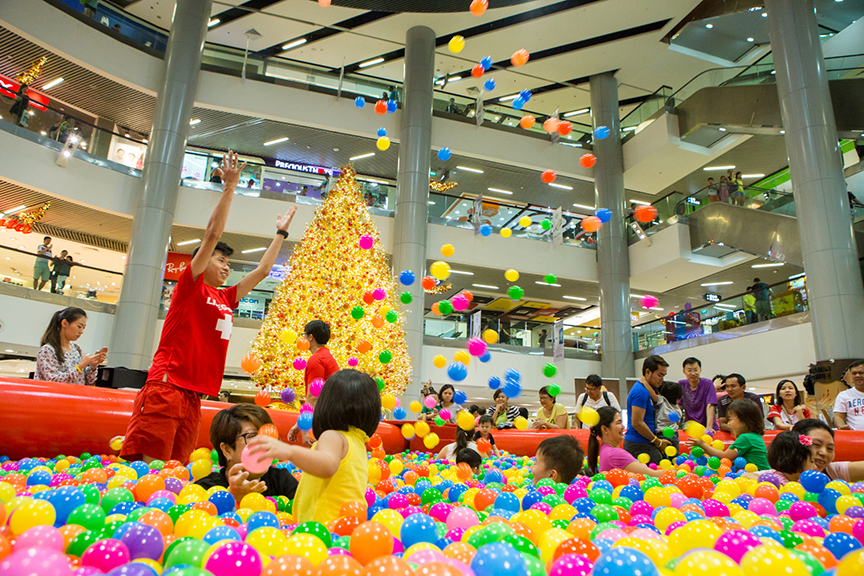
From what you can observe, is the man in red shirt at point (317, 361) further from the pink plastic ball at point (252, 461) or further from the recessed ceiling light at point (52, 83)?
the recessed ceiling light at point (52, 83)

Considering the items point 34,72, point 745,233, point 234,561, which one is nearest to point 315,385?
point 234,561

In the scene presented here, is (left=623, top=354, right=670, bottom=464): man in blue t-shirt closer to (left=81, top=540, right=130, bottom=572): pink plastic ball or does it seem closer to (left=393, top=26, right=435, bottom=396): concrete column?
(left=81, top=540, right=130, bottom=572): pink plastic ball

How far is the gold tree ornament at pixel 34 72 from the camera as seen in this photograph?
11424 millimetres

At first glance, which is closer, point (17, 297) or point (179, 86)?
point (17, 297)

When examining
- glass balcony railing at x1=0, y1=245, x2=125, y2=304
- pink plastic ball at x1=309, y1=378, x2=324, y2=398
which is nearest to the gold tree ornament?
glass balcony railing at x1=0, y1=245, x2=125, y2=304

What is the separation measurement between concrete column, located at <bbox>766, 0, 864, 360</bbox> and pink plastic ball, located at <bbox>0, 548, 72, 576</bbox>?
9784 mm

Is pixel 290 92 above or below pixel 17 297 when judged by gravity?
above

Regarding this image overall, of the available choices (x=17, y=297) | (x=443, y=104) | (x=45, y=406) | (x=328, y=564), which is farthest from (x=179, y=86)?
(x=328, y=564)

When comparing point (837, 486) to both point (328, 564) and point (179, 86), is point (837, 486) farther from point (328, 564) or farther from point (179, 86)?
point (179, 86)

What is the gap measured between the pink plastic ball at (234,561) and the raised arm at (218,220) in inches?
60.6

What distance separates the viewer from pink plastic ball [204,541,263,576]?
99 cm

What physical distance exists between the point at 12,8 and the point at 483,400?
43.1 ft

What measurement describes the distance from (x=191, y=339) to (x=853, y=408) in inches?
202

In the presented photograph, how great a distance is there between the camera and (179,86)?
11.1m
